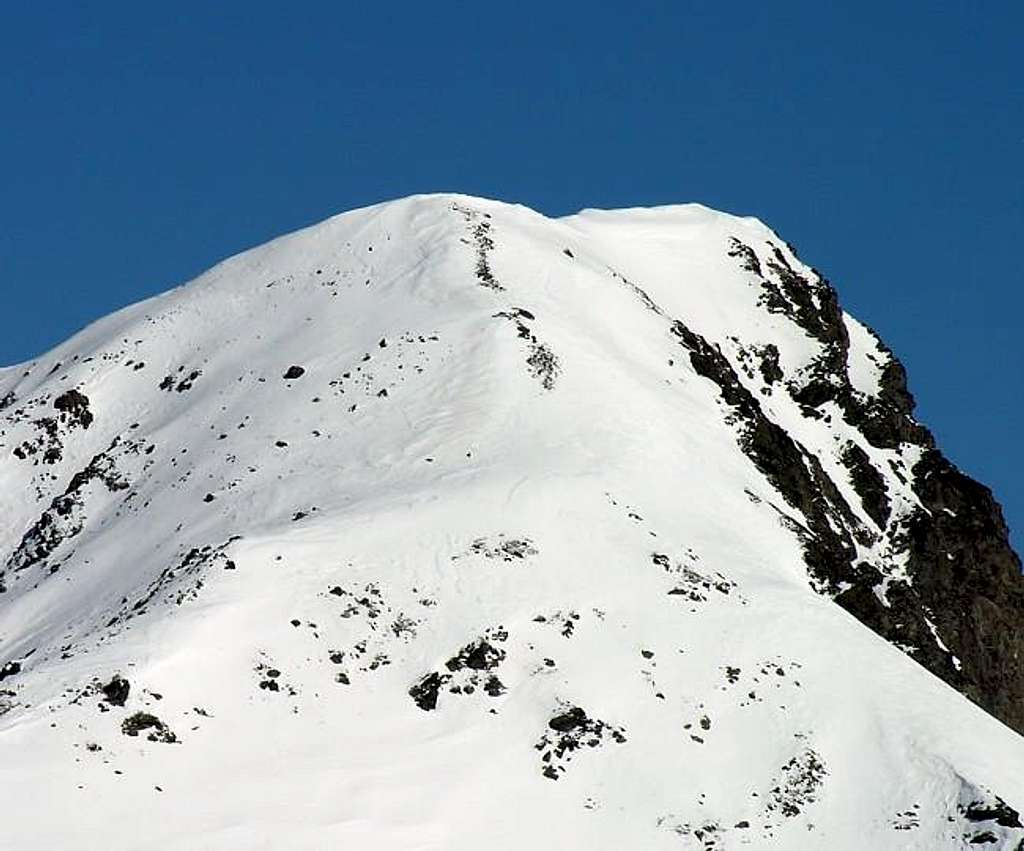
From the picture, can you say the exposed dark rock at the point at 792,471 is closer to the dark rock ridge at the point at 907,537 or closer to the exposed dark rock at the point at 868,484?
the dark rock ridge at the point at 907,537

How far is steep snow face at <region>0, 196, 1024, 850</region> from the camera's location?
51.1 metres

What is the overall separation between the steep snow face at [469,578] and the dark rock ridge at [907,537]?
0.23 metres

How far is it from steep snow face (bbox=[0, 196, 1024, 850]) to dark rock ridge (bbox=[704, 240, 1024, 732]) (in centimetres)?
23

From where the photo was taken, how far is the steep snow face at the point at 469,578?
5106 cm

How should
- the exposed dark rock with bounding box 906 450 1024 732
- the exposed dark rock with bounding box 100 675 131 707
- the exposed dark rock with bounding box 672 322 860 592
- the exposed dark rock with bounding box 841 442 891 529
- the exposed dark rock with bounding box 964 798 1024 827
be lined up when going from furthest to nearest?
Answer: 1. the exposed dark rock with bounding box 841 442 891 529
2. the exposed dark rock with bounding box 906 450 1024 732
3. the exposed dark rock with bounding box 672 322 860 592
4. the exposed dark rock with bounding box 100 675 131 707
5. the exposed dark rock with bounding box 964 798 1024 827

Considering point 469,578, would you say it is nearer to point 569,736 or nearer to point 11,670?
point 569,736

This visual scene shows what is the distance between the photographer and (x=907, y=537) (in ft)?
266

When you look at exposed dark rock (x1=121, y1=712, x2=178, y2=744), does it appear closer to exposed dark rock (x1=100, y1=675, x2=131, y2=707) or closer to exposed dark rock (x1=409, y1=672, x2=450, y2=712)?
exposed dark rock (x1=100, y1=675, x2=131, y2=707)

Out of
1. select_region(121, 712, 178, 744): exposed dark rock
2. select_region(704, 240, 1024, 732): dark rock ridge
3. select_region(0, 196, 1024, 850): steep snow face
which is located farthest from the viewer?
select_region(704, 240, 1024, 732): dark rock ridge

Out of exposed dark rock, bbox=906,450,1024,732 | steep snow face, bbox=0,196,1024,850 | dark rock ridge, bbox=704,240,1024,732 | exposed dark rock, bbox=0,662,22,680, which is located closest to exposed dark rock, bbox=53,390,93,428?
steep snow face, bbox=0,196,1024,850

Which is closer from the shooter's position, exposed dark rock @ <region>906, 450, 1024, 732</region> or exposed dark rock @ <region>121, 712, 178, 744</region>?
exposed dark rock @ <region>121, 712, 178, 744</region>

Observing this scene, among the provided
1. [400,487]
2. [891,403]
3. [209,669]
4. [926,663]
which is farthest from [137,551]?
[891,403]

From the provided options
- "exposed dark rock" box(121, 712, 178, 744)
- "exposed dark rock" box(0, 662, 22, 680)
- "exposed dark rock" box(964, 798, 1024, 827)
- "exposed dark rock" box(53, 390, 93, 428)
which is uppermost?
"exposed dark rock" box(53, 390, 93, 428)

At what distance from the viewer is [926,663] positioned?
68875 millimetres
